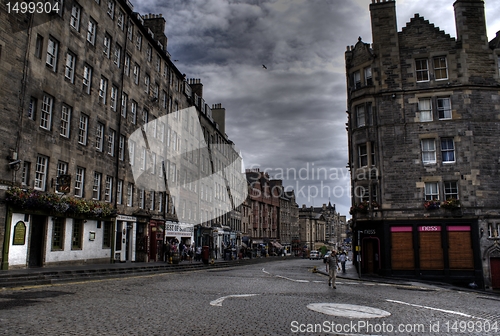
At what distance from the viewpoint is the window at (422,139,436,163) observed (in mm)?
28953

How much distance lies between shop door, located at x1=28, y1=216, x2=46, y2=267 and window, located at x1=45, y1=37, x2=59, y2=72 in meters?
8.64

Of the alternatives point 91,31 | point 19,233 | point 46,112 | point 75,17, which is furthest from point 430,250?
point 75,17

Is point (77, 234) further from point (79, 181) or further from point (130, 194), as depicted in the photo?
point (130, 194)

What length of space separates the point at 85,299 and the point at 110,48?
22829 millimetres

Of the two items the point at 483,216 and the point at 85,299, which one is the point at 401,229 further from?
the point at 85,299

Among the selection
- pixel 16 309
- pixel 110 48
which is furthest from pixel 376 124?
pixel 16 309

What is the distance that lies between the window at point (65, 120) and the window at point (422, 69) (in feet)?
79.8

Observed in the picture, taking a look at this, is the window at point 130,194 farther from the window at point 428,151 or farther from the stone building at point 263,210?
the stone building at point 263,210

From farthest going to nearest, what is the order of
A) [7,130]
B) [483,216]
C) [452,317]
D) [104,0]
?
[104,0]
[483,216]
[7,130]
[452,317]

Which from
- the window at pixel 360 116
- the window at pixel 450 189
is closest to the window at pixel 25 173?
the window at pixel 360 116

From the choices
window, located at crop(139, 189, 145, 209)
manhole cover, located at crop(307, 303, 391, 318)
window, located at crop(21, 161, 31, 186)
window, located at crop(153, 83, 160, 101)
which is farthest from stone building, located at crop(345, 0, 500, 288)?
window, located at crop(21, 161, 31, 186)

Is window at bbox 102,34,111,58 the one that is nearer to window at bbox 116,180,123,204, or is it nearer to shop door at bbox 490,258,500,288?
window at bbox 116,180,123,204

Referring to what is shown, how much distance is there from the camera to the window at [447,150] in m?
28.7

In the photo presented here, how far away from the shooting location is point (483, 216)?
27.2 m
